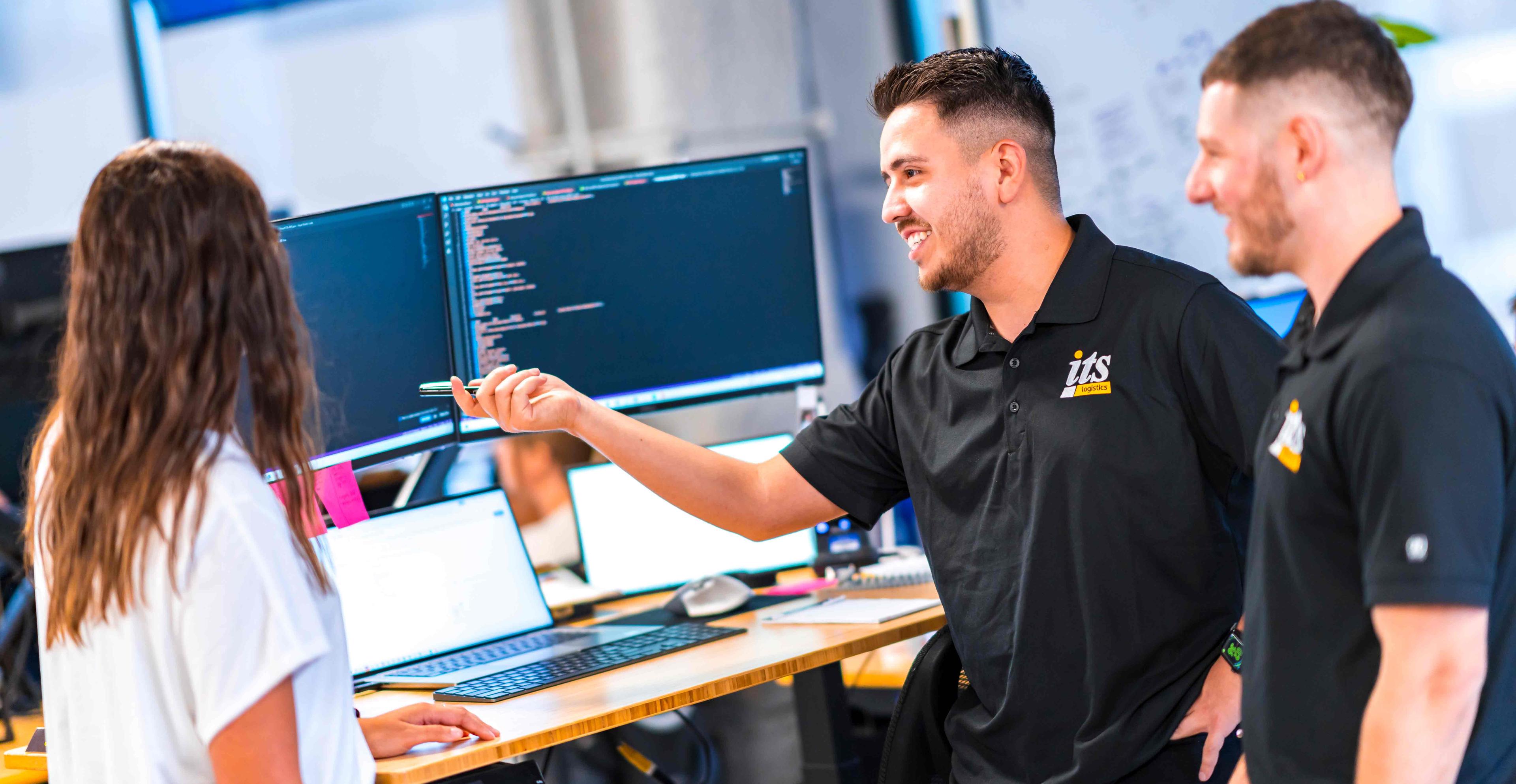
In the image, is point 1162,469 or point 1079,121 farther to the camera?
point 1079,121

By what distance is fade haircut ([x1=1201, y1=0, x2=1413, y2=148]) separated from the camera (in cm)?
113

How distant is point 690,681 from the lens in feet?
5.85

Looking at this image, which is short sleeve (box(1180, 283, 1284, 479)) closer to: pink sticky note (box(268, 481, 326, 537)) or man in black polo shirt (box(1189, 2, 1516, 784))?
man in black polo shirt (box(1189, 2, 1516, 784))

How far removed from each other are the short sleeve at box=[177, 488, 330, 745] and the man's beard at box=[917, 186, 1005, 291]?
38.9 inches

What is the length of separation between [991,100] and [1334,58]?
76 centimetres

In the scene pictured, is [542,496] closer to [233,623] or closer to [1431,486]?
[233,623]

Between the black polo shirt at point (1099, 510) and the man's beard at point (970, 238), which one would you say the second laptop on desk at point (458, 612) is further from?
the man's beard at point (970, 238)

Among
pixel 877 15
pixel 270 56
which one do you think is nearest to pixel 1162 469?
pixel 877 15

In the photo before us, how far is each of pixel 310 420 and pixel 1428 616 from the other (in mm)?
1433

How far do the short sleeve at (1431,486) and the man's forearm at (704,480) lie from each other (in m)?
1.03

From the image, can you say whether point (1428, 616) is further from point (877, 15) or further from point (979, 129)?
point (877, 15)

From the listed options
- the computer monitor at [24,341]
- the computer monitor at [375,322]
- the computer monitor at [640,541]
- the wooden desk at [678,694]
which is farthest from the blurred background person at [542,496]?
the computer monitor at [24,341]

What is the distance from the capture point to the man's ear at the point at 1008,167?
72.5 inches

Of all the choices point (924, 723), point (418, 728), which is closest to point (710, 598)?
point (924, 723)
